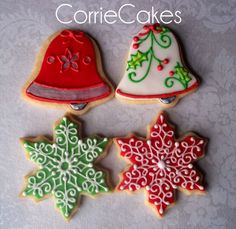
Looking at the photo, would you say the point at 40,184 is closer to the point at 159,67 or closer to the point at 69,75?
the point at 69,75

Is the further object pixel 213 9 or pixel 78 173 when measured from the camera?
pixel 213 9

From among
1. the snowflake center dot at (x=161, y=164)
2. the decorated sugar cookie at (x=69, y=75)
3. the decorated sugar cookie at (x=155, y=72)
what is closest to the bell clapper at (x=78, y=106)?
the decorated sugar cookie at (x=69, y=75)

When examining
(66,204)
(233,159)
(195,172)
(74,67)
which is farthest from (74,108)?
(233,159)

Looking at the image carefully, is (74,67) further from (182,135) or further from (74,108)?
(182,135)

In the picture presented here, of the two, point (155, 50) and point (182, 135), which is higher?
point (155, 50)

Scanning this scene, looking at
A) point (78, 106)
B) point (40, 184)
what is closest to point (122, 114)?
point (78, 106)

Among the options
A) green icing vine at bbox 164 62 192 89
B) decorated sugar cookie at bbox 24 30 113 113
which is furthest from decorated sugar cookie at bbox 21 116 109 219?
green icing vine at bbox 164 62 192 89
